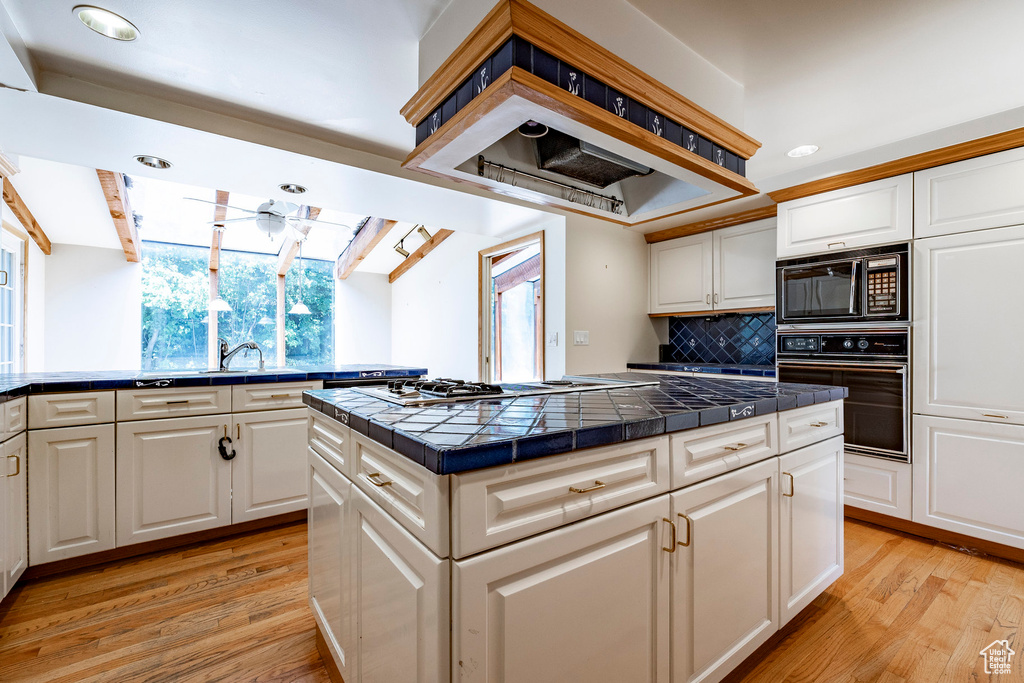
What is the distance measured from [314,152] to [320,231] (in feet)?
11.3

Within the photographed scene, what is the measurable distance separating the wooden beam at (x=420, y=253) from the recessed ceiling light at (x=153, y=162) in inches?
112

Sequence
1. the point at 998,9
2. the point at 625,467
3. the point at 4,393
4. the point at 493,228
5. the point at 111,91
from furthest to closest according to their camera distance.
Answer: the point at 493,228 < the point at 111,91 < the point at 4,393 < the point at 998,9 < the point at 625,467

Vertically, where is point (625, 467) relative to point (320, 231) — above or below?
below

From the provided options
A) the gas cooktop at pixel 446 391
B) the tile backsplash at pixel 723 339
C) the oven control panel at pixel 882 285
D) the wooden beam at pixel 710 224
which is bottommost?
the gas cooktop at pixel 446 391

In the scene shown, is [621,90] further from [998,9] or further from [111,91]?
[111,91]

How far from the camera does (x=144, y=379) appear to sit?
230 centimetres

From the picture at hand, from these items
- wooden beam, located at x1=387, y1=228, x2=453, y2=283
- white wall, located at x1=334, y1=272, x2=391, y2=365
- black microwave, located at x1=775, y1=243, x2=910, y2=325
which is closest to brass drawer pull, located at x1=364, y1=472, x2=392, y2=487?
black microwave, located at x1=775, y1=243, x2=910, y2=325

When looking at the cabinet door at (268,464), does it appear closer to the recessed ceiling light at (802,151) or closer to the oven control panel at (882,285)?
the recessed ceiling light at (802,151)

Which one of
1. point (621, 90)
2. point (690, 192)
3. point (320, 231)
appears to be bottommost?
point (690, 192)

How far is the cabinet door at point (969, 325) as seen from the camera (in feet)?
7.27

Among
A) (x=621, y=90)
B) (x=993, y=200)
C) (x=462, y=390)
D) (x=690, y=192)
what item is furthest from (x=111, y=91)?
(x=993, y=200)

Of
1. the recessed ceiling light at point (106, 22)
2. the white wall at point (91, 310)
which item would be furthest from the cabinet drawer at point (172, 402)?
the white wall at point (91, 310)

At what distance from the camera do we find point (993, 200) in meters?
2.26

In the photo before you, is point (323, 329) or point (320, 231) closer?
point (320, 231)
